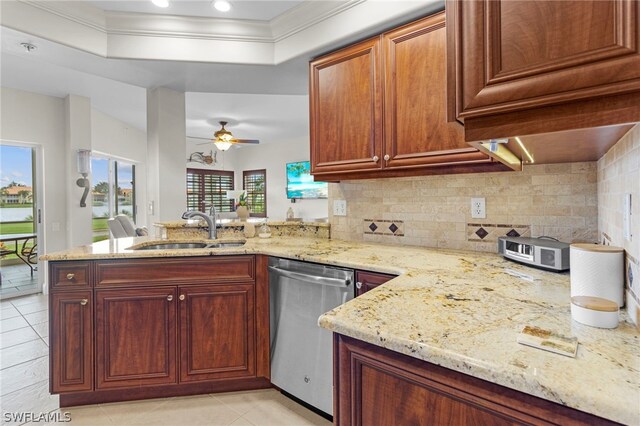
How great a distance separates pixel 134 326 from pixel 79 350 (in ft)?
1.09

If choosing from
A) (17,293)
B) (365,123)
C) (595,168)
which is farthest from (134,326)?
(17,293)

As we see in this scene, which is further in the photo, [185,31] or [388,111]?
[185,31]

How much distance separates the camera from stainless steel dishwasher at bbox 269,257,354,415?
174 centimetres

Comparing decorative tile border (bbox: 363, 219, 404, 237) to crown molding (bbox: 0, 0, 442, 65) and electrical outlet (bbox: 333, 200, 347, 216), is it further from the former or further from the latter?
crown molding (bbox: 0, 0, 442, 65)

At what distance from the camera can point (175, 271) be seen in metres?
1.98

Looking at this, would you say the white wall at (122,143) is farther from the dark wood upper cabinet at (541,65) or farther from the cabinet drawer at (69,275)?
the dark wood upper cabinet at (541,65)

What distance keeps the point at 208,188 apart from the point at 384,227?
22.6 feet

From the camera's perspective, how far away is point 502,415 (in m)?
0.65

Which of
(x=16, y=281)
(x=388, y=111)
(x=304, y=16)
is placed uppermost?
(x=304, y=16)

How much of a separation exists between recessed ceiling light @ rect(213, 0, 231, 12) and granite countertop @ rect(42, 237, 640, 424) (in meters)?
1.99

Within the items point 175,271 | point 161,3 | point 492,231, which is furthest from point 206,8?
point 492,231

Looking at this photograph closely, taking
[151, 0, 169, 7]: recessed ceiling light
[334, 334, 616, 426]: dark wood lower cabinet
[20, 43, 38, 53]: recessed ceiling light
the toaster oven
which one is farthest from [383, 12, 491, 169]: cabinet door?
[20, 43, 38, 53]: recessed ceiling light

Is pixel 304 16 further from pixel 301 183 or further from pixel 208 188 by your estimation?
pixel 208 188

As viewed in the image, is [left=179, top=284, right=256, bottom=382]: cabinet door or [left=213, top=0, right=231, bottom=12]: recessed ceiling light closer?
[left=179, top=284, right=256, bottom=382]: cabinet door
